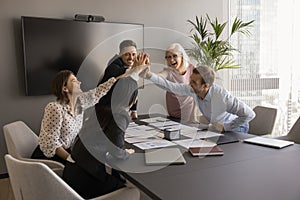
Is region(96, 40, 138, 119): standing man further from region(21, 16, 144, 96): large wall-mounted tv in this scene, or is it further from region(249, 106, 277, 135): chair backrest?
region(249, 106, 277, 135): chair backrest

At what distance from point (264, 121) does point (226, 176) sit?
1.69m

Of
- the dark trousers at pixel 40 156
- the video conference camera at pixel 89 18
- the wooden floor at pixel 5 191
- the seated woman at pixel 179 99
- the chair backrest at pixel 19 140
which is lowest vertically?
the wooden floor at pixel 5 191

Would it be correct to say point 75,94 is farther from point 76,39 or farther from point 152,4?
point 152,4

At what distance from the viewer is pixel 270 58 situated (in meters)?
5.06

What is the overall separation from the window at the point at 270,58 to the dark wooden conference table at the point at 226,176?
3.26 m

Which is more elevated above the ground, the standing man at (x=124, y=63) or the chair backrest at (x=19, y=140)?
the standing man at (x=124, y=63)

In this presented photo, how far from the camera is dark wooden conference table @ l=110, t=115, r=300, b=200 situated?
127 centimetres

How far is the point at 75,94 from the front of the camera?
2395 millimetres

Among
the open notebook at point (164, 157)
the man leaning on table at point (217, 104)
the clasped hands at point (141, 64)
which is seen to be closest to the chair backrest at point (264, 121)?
the man leaning on table at point (217, 104)

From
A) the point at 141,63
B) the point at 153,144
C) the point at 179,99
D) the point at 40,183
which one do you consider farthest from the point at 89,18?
the point at 40,183

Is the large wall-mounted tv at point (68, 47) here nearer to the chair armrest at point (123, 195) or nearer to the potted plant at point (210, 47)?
the potted plant at point (210, 47)

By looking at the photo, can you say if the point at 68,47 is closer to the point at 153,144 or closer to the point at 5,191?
the point at 5,191

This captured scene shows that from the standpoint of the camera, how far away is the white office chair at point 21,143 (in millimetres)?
2109

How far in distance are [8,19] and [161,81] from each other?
5.89 feet
